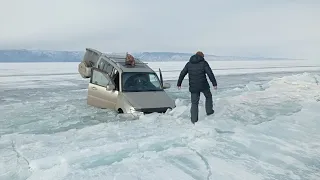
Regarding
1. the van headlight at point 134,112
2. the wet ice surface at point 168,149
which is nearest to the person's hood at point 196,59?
the wet ice surface at point 168,149

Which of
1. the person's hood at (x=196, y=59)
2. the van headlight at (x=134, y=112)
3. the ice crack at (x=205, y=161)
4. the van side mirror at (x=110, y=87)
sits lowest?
the van headlight at (x=134, y=112)

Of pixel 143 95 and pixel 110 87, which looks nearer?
pixel 143 95

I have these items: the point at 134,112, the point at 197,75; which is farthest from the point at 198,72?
the point at 134,112

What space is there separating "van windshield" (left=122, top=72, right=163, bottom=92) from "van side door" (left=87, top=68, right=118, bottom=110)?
42 cm

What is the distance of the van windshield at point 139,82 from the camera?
10086mm

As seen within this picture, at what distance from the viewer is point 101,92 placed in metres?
10.8

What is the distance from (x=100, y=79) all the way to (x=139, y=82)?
1470mm

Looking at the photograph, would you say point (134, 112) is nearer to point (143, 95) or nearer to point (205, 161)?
point (143, 95)

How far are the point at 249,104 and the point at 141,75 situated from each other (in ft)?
13.1

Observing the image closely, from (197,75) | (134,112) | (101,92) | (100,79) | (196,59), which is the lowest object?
(134,112)

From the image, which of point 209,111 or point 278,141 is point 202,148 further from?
point 209,111

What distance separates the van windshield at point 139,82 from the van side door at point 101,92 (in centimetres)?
42

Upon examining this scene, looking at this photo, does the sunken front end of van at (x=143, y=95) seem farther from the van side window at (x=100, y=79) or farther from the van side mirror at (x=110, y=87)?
the van side window at (x=100, y=79)

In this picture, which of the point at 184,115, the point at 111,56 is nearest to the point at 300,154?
the point at 184,115
